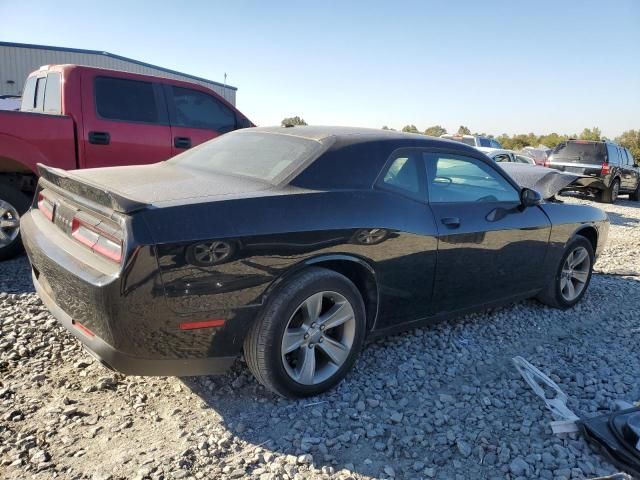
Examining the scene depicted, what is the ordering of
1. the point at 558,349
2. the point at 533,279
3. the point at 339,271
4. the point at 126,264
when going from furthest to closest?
the point at 533,279 → the point at 558,349 → the point at 339,271 → the point at 126,264

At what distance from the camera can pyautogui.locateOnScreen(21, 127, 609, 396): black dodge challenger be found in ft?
7.43

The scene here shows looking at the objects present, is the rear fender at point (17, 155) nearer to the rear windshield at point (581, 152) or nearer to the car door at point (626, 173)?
the rear windshield at point (581, 152)

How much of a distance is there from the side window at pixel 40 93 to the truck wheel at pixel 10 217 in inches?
54.9

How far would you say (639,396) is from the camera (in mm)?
3193

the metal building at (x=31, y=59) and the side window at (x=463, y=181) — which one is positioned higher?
the metal building at (x=31, y=59)

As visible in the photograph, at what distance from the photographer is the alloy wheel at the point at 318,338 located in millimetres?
2720

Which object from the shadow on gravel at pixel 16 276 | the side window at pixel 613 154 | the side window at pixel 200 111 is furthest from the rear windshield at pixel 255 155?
the side window at pixel 613 154

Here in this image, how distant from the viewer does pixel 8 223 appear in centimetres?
477

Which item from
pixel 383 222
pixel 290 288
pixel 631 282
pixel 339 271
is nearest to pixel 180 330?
pixel 290 288

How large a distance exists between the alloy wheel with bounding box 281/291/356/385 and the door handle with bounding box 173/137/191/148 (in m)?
3.61

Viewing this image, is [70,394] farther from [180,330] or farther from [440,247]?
[440,247]

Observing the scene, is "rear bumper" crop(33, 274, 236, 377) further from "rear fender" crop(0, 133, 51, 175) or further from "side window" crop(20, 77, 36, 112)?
"side window" crop(20, 77, 36, 112)

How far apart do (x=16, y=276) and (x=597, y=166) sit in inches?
573

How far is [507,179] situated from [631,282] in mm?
2922
